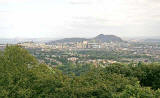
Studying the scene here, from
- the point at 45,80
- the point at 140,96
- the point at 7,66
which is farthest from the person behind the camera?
the point at 7,66

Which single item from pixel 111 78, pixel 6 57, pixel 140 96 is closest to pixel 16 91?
pixel 6 57

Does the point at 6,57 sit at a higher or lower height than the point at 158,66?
higher

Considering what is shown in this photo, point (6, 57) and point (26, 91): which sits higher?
point (6, 57)

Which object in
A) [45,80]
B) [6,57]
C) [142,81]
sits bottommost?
[142,81]

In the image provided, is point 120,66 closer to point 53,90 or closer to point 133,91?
point 53,90

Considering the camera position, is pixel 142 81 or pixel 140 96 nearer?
pixel 140 96

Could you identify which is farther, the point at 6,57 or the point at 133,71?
the point at 133,71

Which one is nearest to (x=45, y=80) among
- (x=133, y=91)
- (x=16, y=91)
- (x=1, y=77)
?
(x=16, y=91)

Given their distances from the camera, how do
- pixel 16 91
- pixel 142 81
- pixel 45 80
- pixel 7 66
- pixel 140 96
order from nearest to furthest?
pixel 140 96 < pixel 16 91 < pixel 45 80 < pixel 7 66 < pixel 142 81

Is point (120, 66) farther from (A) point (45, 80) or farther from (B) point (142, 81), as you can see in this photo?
(A) point (45, 80)
